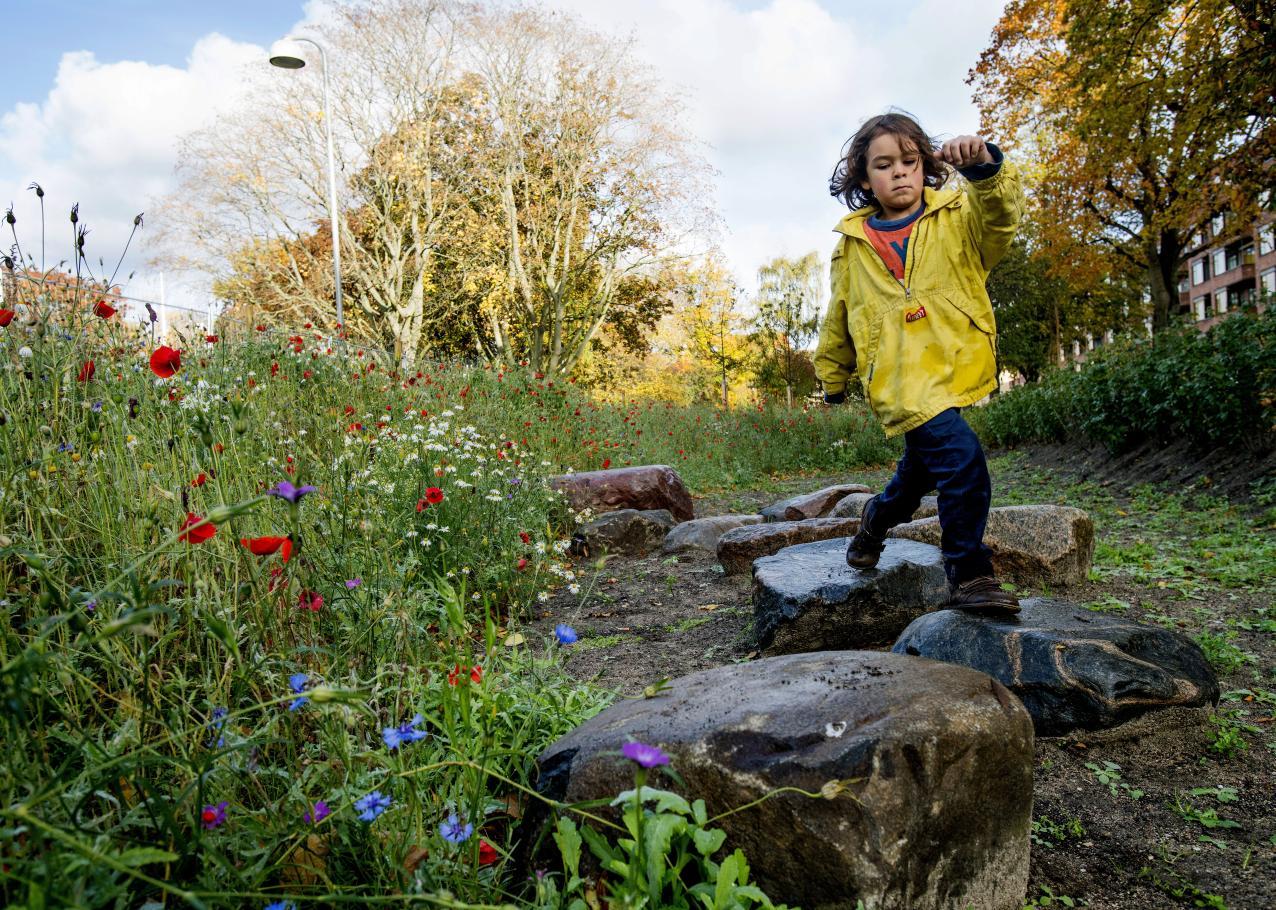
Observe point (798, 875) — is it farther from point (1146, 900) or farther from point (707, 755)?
point (1146, 900)

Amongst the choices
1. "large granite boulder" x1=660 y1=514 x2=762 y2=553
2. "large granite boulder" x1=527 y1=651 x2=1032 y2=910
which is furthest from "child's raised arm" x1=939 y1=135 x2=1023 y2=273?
"large granite boulder" x1=660 y1=514 x2=762 y2=553

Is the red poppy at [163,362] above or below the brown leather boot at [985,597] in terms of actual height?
above

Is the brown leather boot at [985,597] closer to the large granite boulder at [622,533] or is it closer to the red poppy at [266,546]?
the red poppy at [266,546]

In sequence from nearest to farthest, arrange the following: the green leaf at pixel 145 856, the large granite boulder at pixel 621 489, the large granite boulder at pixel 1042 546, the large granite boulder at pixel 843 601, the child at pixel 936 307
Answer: the green leaf at pixel 145 856 < the child at pixel 936 307 < the large granite boulder at pixel 843 601 < the large granite boulder at pixel 1042 546 < the large granite boulder at pixel 621 489

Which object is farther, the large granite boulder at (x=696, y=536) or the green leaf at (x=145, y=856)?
the large granite boulder at (x=696, y=536)

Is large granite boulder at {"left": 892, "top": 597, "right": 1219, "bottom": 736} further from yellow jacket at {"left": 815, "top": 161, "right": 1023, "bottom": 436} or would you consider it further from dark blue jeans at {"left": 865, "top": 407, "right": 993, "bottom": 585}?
yellow jacket at {"left": 815, "top": 161, "right": 1023, "bottom": 436}

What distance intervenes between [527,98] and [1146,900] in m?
19.3

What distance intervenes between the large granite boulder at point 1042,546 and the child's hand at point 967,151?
226cm

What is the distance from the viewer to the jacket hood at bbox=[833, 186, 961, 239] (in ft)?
9.94

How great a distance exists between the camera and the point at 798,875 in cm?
162

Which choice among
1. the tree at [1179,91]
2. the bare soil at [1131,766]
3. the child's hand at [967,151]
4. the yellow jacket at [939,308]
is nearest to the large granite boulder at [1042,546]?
the bare soil at [1131,766]

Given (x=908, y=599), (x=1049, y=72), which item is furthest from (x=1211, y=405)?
(x=1049, y=72)

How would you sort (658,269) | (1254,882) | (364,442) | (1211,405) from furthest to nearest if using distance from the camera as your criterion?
(658,269) → (1211,405) → (364,442) → (1254,882)

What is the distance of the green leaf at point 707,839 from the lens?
1.54 metres
